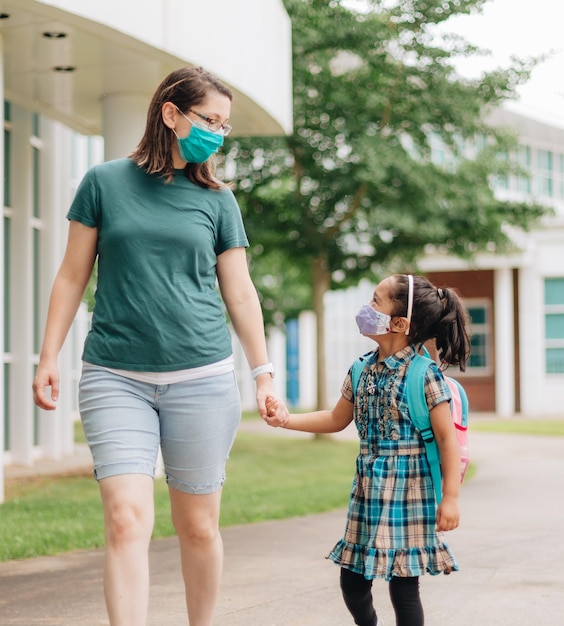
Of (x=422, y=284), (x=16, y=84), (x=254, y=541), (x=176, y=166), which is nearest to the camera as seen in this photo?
(x=176, y=166)

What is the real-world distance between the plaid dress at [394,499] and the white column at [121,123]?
7797 millimetres

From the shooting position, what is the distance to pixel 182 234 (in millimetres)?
3631

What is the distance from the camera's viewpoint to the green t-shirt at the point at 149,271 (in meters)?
3.59

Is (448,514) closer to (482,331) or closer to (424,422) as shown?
(424,422)

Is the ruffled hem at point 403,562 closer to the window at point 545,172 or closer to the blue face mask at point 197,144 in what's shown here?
the blue face mask at point 197,144

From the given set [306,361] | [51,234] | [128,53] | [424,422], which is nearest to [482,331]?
[306,361]

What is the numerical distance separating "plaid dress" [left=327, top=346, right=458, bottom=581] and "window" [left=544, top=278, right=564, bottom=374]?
94.0 ft

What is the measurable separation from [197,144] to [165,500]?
21.2 ft

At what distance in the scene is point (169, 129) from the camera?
148 inches

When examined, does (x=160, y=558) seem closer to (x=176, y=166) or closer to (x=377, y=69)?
(x=176, y=166)

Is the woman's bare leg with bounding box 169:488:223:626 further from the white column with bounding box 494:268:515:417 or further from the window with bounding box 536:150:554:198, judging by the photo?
the window with bounding box 536:150:554:198

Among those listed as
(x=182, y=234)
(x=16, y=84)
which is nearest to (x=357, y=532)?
(x=182, y=234)

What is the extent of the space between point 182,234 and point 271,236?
45.6ft

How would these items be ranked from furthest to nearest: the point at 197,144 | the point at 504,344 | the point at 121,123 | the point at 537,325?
the point at 537,325 → the point at 504,344 → the point at 121,123 → the point at 197,144
